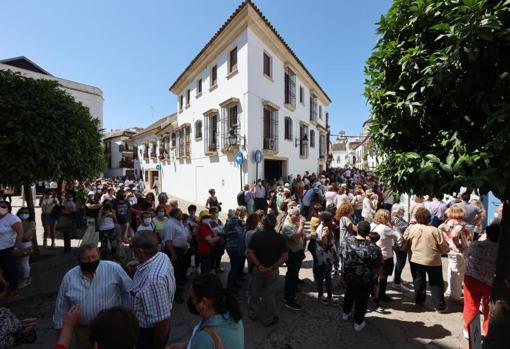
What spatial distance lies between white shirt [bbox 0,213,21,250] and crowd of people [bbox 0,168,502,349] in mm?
13

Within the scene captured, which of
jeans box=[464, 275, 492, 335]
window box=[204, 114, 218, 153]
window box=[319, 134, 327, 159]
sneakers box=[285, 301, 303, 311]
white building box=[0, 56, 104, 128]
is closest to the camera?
jeans box=[464, 275, 492, 335]

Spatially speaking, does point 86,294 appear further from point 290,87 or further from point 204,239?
point 290,87

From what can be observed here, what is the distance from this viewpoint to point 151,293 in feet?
7.96

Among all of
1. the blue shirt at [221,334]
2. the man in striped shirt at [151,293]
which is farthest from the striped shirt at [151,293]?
the blue shirt at [221,334]

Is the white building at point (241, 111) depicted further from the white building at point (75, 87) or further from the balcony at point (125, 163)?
the balcony at point (125, 163)

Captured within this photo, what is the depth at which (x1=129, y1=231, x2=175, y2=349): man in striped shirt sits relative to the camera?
243 cm

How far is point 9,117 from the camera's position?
16.0 feet

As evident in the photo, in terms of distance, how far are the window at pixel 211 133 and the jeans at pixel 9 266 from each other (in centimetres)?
1023

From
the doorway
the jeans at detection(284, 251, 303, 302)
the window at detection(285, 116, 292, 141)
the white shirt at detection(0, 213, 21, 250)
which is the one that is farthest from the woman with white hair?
the window at detection(285, 116, 292, 141)

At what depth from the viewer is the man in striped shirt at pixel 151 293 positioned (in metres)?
2.43

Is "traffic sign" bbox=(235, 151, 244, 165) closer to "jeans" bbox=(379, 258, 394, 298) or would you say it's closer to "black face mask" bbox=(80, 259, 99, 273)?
"jeans" bbox=(379, 258, 394, 298)

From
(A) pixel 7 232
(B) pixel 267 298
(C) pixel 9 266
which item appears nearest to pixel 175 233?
(B) pixel 267 298

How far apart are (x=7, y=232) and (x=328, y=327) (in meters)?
5.30

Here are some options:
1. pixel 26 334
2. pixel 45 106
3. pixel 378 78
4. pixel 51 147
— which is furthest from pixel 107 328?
pixel 45 106
